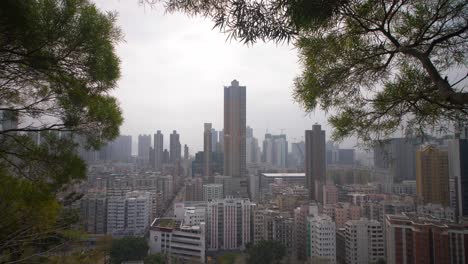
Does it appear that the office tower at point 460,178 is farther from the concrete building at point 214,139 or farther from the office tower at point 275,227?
the concrete building at point 214,139

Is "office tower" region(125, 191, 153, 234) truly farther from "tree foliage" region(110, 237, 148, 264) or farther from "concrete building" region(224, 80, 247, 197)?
"concrete building" region(224, 80, 247, 197)

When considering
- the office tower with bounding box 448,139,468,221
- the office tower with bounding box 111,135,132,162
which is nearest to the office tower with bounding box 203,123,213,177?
the office tower with bounding box 111,135,132,162

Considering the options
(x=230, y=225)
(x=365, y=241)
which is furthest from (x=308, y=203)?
(x=365, y=241)

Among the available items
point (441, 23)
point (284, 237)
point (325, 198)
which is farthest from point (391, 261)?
point (441, 23)

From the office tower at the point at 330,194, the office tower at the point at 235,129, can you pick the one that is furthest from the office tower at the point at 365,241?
the office tower at the point at 235,129

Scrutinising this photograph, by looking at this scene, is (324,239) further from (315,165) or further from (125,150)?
(125,150)

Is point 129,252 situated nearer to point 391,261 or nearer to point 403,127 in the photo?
point 391,261

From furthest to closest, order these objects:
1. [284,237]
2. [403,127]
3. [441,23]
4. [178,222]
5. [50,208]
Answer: [178,222], [284,237], [403,127], [50,208], [441,23]
